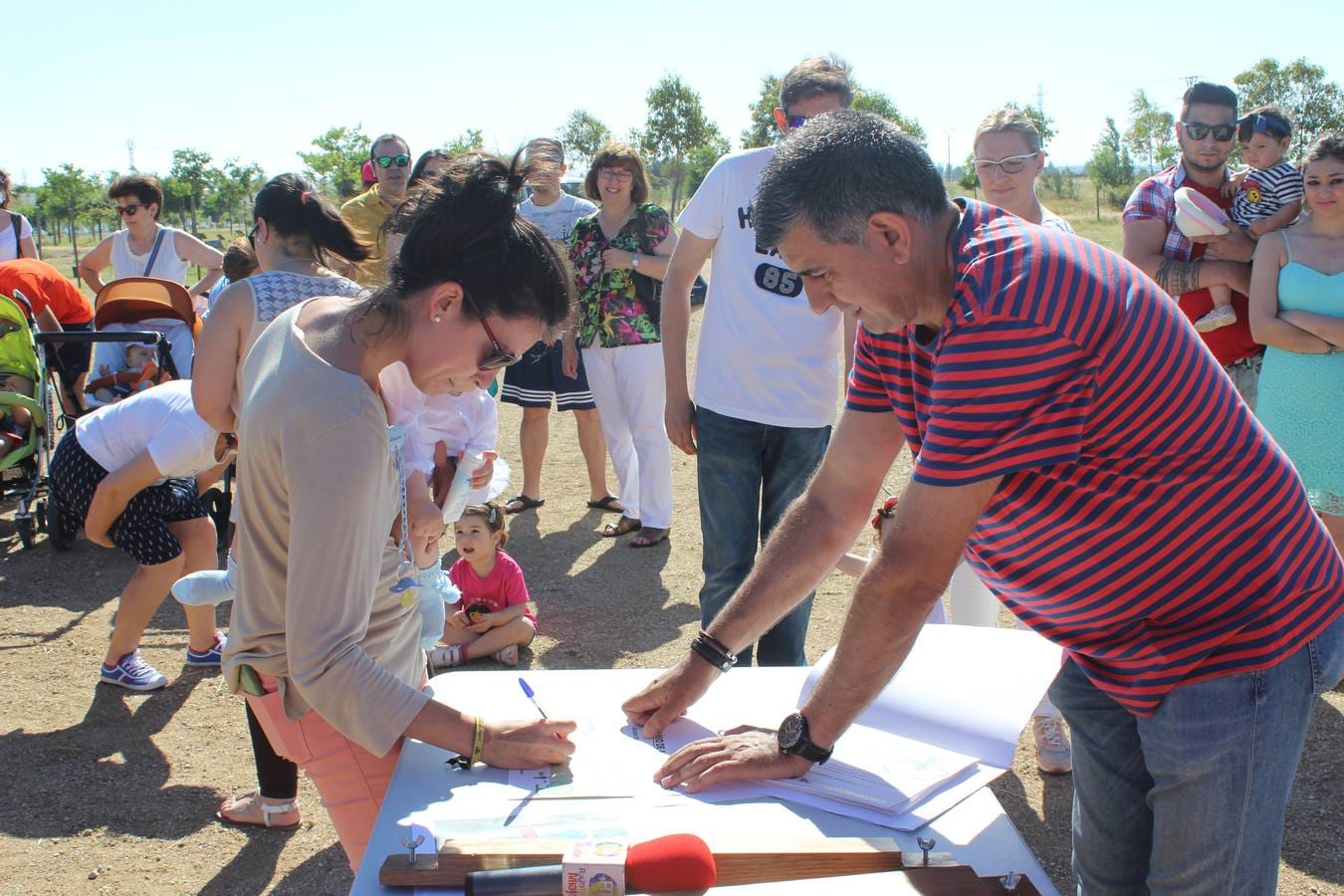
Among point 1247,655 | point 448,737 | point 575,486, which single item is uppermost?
point 1247,655

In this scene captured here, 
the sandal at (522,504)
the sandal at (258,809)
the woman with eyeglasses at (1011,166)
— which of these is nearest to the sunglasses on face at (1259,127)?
the woman with eyeglasses at (1011,166)

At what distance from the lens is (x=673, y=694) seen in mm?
1871

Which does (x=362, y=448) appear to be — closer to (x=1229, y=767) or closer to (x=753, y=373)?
(x=1229, y=767)

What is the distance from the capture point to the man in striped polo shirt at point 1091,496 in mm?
1309

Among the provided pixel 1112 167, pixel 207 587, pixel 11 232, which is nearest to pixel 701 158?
pixel 1112 167

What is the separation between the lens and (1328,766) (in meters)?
3.43

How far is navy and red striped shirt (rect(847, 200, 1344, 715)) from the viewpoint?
130 cm

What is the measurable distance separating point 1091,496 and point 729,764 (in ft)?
2.18

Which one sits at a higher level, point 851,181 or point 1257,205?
point 851,181

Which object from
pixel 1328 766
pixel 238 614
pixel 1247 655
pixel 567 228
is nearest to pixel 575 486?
pixel 567 228

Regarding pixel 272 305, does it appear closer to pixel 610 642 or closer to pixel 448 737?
pixel 448 737

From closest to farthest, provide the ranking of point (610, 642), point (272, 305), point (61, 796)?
point (272, 305) < point (61, 796) < point (610, 642)

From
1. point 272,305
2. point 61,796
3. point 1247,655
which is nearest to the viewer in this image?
point 1247,655

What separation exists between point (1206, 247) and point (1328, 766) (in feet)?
6.25
